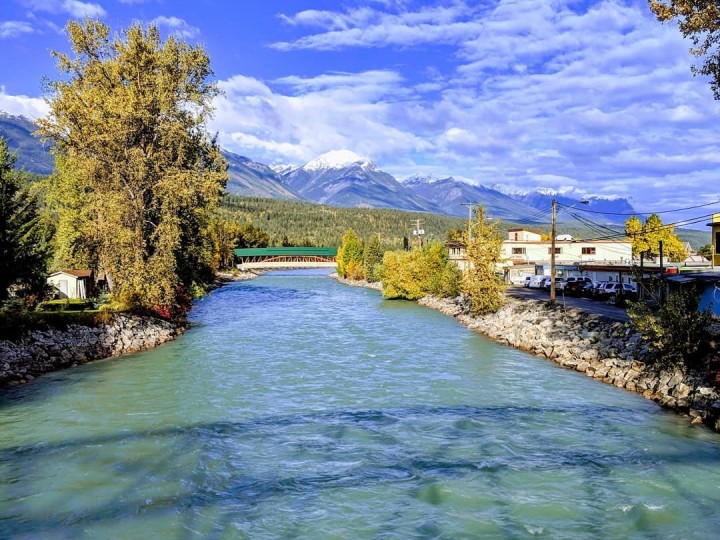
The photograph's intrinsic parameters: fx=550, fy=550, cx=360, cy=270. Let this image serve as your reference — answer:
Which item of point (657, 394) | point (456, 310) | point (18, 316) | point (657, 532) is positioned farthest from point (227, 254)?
point (657, 532)

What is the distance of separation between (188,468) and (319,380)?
426 inches

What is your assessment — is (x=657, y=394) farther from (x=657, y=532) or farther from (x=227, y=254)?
(x=227, y=254)

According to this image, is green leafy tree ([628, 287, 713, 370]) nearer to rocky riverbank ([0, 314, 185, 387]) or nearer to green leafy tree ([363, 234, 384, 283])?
rocky riverbank ([0, 314, 185, 387])

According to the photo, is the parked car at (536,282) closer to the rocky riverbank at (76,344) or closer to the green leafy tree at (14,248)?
the rocky riverbank at (76,344)

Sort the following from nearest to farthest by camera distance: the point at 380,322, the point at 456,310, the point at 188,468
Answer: the point at 188,468 → the point at 380,322 → the point at 456,310

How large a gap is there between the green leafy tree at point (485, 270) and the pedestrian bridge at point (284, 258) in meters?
107

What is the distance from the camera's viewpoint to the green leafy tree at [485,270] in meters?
46.0

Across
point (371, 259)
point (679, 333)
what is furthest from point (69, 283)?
point (371, 259)

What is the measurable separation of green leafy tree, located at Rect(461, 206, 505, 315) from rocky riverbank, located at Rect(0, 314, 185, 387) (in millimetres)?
24547

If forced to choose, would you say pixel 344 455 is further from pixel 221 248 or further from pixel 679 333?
pixel 221 248

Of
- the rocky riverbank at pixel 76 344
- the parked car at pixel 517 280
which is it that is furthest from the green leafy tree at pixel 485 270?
the parked car at pixel 517 280

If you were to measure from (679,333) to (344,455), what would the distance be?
15815 mm

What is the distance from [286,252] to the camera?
168 metres

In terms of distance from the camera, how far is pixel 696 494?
1384cm
